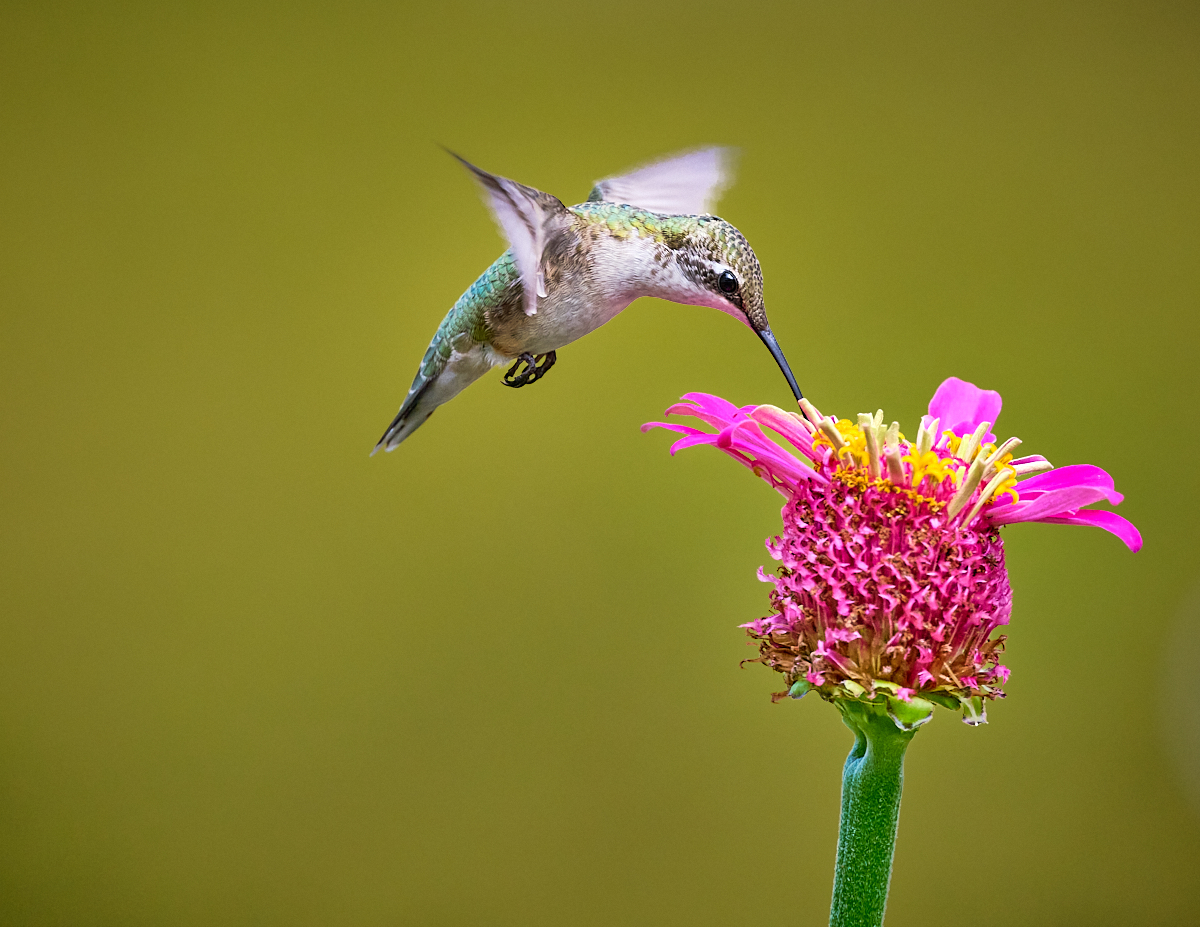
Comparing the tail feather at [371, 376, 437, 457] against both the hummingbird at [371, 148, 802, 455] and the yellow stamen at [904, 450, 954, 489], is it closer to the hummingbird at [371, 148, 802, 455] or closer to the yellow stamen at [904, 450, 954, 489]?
the hummingbird at [371, 148, 802, 455]

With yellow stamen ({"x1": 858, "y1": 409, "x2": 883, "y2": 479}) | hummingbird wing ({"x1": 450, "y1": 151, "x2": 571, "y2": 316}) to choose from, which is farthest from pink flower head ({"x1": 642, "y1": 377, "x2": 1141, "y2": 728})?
hummingbird wing ({"x1": 450, "y1": 151, "x2": 571, "y2": 316})

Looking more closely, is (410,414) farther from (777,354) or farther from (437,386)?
(777,354)

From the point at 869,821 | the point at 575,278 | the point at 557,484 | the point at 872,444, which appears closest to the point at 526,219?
the point at 575,278

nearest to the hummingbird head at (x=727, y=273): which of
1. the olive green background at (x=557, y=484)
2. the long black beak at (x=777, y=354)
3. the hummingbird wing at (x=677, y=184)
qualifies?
the long black beak at (x=777, y=354)

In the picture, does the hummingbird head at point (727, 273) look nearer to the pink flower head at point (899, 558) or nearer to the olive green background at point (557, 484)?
the pink flower head at point (899, 558)

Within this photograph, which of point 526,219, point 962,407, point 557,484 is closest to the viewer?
point 526,219

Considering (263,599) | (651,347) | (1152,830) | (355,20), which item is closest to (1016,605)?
(1152,830)

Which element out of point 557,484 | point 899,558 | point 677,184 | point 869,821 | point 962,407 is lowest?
point 869,821
